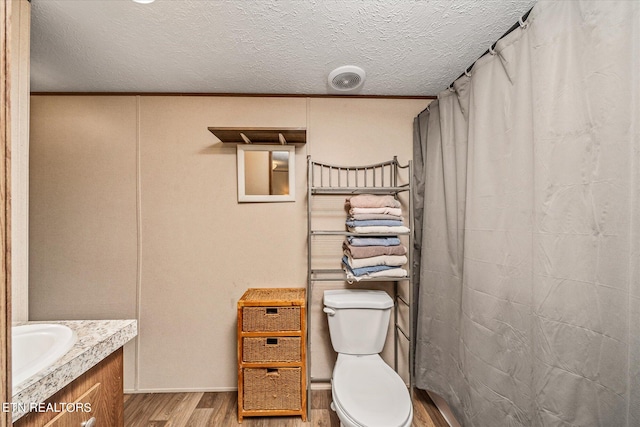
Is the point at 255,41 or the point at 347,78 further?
the point at 347,78

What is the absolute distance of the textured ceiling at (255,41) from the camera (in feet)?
3.91

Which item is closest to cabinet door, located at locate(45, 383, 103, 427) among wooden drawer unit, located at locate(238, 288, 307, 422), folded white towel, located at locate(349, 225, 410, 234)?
wooden drawer unit, located at locate(238, 288, 307, 422)

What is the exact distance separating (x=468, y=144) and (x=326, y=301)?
1.24m

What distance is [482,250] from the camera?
131 cm

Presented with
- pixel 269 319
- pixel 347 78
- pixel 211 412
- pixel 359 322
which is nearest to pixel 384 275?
pixel 359 322

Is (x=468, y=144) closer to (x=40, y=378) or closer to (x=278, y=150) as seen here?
(x=278, y=150)

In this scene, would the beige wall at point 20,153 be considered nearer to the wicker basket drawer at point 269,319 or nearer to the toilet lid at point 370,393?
the wicker basket drawer at point 269,319

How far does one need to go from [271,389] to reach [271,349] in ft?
0.82

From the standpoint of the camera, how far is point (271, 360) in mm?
1685

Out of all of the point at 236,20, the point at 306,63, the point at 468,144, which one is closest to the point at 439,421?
the point at 468,144

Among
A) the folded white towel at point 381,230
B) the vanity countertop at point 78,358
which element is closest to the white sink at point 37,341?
the vanity countertop at point 78,358

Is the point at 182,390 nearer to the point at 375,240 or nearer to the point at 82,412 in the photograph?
the point at 82,412

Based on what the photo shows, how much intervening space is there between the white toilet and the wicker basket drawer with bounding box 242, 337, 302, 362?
263 mm

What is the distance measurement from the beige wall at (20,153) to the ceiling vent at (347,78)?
1424 mm
